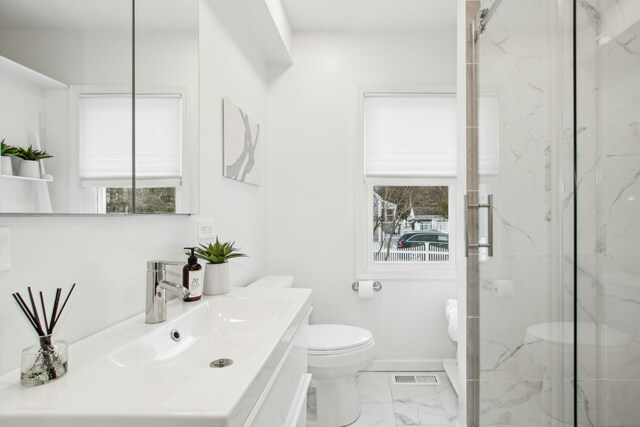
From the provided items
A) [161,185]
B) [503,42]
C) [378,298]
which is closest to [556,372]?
[503,42]

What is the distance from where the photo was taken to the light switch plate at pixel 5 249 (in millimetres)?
706

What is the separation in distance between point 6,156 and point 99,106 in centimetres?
32

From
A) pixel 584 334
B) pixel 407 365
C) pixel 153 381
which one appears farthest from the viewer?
pixel 407 365

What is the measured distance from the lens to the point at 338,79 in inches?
104

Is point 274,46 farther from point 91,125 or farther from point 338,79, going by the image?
point 91,125

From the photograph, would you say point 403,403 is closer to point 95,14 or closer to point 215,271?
point 215,271

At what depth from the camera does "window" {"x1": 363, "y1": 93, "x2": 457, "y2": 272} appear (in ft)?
8.60

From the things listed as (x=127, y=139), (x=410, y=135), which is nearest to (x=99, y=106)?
(x=127, y=139)

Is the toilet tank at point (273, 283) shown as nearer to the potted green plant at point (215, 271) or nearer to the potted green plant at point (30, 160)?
the potted green plant at point (215, 271)

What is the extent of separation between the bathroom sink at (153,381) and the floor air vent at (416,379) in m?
1.61

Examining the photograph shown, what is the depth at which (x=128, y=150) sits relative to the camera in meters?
1.11

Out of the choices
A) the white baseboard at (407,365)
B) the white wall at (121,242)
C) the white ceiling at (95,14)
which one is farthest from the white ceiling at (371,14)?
the white baseboard at (407,365)

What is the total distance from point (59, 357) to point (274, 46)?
7.16 feet

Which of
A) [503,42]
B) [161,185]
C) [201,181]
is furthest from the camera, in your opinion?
[201,181]
